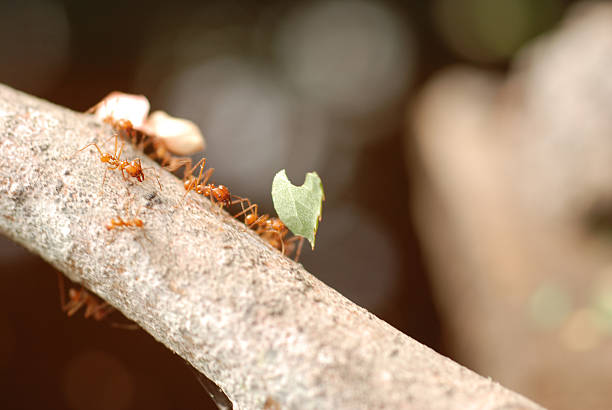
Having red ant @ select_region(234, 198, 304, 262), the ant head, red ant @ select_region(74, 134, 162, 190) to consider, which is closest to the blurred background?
red ant @ select_region(234, 198, 304, 262)

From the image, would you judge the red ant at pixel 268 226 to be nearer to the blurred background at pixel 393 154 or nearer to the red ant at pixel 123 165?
the red ant at pixel 123 165

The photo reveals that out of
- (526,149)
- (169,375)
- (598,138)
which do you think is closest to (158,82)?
(169,375)

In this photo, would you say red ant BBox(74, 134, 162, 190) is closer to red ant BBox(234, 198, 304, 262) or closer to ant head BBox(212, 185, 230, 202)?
ant head BBox(212, 185, 230, 202)

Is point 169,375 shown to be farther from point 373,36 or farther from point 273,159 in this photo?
point 373,36

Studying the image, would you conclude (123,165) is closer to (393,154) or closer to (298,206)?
(298,206)

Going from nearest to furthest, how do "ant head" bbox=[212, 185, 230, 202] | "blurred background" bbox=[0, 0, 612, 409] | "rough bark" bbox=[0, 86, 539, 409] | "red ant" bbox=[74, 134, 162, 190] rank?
"rough bark" bbox=[0, 86, 539, 409] → "red ant" bbox=[74, 134, 162, 190] → "ant head" bbox=[212, 185, 230, 202] → "blurred background" bbox=[0, 0, 612, 409]

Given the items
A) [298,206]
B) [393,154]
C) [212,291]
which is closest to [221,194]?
[298,206]
